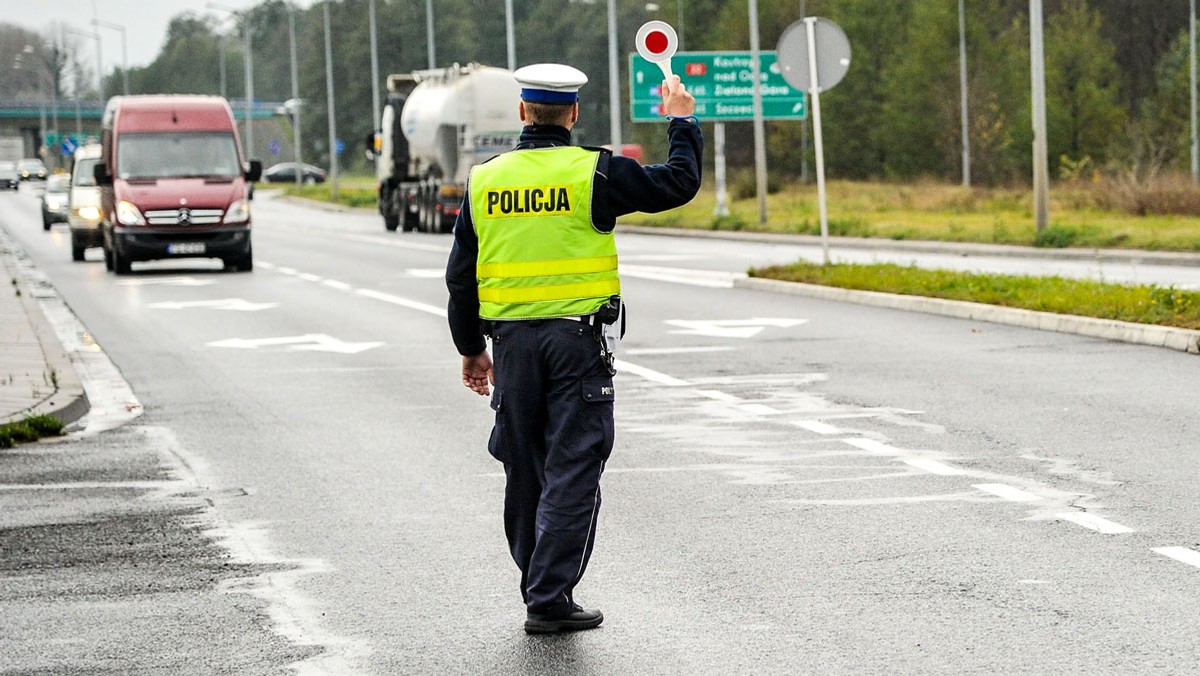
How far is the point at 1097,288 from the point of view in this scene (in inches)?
756

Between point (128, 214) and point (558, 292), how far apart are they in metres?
24.7

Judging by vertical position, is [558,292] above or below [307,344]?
above

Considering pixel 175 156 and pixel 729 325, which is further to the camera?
pixel 175 156

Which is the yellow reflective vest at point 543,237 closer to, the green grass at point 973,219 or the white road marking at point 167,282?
the white road marking at point 167,282

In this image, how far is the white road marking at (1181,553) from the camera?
730 centimetres

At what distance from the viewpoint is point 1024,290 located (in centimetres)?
1959

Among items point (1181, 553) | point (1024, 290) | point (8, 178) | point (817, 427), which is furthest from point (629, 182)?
point (8, 178)

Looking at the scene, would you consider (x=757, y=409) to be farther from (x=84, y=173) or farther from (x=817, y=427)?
(x=84, y=173)

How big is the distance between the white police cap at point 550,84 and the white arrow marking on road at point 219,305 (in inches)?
653

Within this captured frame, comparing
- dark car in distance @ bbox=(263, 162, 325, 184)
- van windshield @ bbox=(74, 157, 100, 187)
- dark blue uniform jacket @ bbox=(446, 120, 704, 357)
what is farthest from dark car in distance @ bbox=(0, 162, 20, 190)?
dark blue uniform jacket @ bbox=(446, 120, 704, 357)

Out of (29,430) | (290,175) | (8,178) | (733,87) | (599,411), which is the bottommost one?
(29,430)

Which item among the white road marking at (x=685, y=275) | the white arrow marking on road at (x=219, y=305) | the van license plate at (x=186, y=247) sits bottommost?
the white road marking at (x=685, y=275)

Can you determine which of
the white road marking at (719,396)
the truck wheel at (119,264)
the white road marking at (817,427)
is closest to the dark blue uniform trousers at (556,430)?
the white road marking at (817,427)

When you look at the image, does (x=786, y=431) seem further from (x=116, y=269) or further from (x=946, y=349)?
(x=116, y=269)
